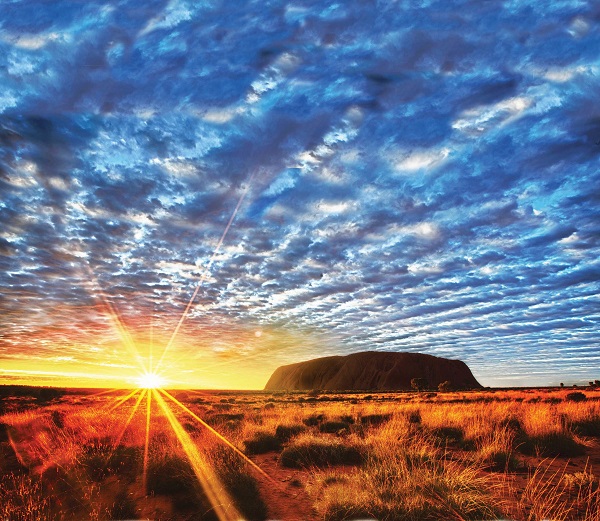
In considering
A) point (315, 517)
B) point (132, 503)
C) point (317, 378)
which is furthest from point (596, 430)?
point (317, 378)

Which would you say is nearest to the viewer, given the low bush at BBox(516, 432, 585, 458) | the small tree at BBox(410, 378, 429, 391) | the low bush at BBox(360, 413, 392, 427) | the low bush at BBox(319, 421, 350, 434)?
the low bush at BBox(516, 432, 585, 458)

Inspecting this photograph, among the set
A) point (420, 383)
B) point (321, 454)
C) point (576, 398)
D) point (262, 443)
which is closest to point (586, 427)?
point (321, 454)

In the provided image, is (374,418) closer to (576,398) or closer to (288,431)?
(288,431)

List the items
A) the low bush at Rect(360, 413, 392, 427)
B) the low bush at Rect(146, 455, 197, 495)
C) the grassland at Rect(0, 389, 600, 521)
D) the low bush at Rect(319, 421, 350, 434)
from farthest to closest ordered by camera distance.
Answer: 1. the low bush at Rect(360, 413, 392, 427)
2. the low bush at Rect(319, 421, 350, 434)
3. the low bush at Rect(146, 455, 197, 495)
4. the grassland at Rect(0, 389, 600, 521)

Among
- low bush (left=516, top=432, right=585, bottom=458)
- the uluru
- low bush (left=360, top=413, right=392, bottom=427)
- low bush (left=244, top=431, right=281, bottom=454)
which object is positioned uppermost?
low bush (left=516, top=432, right=585, bottom=458)

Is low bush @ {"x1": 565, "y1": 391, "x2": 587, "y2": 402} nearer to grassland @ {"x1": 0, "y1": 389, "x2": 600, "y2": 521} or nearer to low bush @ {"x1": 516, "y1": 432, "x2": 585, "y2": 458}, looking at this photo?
grassland @ {"x1": 0, "y1": 389, "x2": 600, "y2": 521}

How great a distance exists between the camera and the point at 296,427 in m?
15.1

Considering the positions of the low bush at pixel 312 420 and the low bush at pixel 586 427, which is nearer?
the low bush at pixel 586 427

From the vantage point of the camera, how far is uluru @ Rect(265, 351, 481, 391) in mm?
140500

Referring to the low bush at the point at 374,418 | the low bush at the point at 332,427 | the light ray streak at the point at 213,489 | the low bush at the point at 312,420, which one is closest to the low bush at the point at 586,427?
the low bush at the point at 374,418

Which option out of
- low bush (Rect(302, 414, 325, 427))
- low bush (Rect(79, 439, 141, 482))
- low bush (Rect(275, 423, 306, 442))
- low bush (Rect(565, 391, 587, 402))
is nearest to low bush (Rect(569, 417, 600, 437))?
low bush (Rect(275, 423, 306, 442))

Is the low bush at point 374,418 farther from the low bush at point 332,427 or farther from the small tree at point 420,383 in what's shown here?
the small tree at point 420,383

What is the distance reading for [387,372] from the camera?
14362 centimetres

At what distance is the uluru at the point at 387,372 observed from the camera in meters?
140
